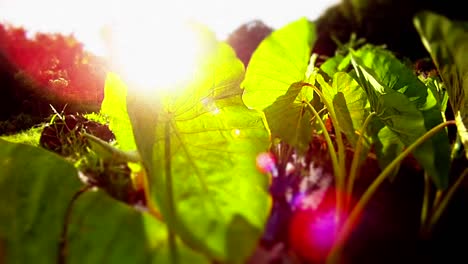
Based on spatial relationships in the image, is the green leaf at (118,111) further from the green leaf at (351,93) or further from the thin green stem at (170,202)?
the green leaf at (351,93)

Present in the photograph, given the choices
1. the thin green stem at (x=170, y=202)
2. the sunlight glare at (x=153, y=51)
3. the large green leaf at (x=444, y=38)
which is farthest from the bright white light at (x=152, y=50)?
the large green leaf at (x=444, y=38)

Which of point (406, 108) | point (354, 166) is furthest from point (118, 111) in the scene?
point (406, 108)

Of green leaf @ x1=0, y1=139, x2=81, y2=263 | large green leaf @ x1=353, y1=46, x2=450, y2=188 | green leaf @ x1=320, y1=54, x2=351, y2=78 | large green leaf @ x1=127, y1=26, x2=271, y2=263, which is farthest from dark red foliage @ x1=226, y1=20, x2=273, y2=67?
green leaf @ x1=0, y1=139, x2=81, y2=263

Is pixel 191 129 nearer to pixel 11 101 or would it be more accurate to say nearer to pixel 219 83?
pixel 219 83

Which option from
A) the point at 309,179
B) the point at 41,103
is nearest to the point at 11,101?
the point at 41,103

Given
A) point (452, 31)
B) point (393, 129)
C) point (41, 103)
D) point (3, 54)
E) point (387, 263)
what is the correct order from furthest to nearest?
1. point (3, 54)
2. point (41, 103)
3. point (393, 129)
4. point (387, 263)
5. point (452, 31)

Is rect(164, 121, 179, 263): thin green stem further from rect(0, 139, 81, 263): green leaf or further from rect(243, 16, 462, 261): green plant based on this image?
rect(243, 16, 462, 261): green plant
